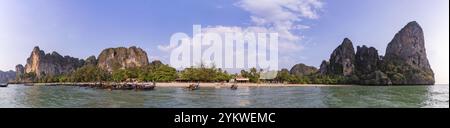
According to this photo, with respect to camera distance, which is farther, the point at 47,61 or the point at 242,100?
the point at 47,61

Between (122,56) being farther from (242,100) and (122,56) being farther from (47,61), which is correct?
(242,100)

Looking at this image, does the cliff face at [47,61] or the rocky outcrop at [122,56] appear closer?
the cliff face at [47,61]

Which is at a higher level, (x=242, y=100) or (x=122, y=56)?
(x=122, y=56)

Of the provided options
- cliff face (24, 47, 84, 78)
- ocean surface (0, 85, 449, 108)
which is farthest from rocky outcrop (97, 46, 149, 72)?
ocean surface (0, 85, 449, 108)

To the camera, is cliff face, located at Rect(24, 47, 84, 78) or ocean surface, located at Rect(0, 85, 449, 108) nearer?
ocean surface, located at Rect(0, 85, 449, 108)

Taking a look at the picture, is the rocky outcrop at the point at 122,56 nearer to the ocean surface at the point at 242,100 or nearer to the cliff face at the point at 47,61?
the cliff face at the point at 47,61


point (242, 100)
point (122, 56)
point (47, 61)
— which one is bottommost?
point (242, 100)

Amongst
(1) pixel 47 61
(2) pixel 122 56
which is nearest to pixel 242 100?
(2) pixel 122 56

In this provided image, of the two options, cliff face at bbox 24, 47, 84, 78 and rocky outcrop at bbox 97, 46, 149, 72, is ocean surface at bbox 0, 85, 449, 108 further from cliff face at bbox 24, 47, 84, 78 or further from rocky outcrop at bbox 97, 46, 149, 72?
rocky outcrop at bbox 97, 46, 149, 72

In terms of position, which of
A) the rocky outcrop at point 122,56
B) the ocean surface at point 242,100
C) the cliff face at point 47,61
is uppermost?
the rocky outcrop at point 122,56

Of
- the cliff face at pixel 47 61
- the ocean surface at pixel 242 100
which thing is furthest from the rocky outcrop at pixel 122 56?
the ocean surface at pixel 242 100
